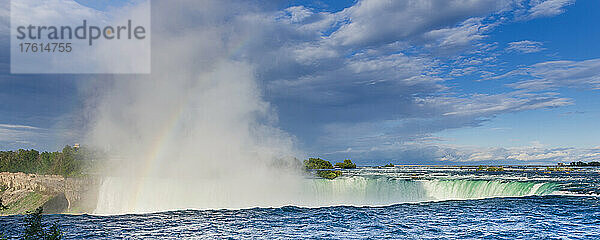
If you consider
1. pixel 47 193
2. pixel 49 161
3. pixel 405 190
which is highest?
pixel 49 161

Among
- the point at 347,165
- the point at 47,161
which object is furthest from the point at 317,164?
the point at 47,161

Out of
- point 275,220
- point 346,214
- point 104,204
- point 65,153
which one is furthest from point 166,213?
point 65,153

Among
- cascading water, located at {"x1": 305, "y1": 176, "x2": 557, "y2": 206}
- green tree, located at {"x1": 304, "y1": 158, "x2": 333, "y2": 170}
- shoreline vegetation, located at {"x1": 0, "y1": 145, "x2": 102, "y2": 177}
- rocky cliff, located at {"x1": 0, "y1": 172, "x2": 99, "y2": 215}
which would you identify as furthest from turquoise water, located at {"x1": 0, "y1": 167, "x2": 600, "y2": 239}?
green tree, located at {"x1": 304, "y1": 158, "x2": 333, "y2": 170}

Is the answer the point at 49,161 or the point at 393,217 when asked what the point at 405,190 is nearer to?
the point at 393,217

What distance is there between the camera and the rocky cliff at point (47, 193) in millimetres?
36781

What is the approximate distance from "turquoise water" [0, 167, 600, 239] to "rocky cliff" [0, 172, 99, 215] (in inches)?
126

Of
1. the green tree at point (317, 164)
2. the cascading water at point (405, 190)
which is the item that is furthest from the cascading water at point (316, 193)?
the green tree at point (317, 164)

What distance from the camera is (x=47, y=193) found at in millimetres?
39812

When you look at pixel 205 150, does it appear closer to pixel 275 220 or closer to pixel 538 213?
pixel 275 220

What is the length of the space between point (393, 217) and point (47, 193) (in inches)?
1338

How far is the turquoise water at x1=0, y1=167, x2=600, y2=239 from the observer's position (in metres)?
23.7

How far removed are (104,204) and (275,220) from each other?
17.1 metres

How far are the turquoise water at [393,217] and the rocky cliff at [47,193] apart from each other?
320 centimetres

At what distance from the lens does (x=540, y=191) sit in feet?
126
